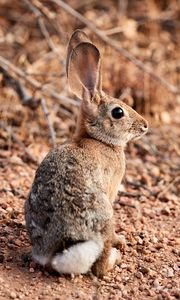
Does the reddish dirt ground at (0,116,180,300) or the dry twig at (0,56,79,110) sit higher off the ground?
the dry twig at (0,56,79,110)

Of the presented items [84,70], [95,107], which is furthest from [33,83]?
[95,107]

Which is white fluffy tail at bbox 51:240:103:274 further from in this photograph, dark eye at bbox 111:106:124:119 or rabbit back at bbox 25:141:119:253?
dark eye at bbox 111:106:124:119

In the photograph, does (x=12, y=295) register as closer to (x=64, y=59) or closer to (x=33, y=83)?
(x=33, y=83)

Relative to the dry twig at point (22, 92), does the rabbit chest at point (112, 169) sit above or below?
below

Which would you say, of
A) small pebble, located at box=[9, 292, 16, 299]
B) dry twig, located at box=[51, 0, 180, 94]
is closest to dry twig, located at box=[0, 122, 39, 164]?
dry twig, located at box=[51, 0, 180, 94]

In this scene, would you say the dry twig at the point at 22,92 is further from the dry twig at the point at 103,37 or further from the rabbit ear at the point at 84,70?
the rabbit ear at the point at 84,70

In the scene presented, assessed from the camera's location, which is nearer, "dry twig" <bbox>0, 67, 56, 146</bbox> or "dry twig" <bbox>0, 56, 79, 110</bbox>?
"dry twig" <bbox>0, 56, 79, 110</bbox>

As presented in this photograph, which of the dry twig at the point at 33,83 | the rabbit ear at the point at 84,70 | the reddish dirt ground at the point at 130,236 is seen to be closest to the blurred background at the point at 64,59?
the dry twig at the point at 33,83
